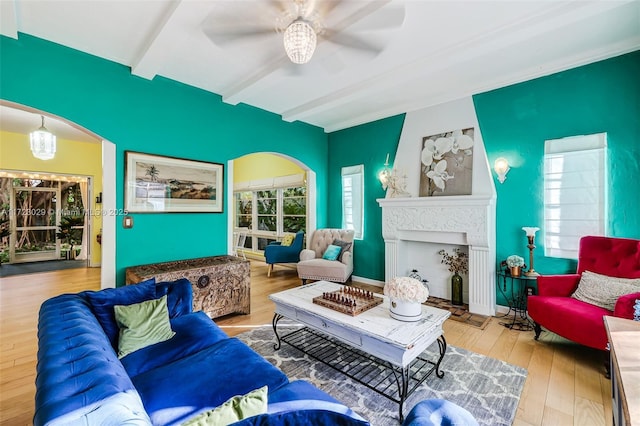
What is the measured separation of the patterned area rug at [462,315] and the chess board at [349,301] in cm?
160

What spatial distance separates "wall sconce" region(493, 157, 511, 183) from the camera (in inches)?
140

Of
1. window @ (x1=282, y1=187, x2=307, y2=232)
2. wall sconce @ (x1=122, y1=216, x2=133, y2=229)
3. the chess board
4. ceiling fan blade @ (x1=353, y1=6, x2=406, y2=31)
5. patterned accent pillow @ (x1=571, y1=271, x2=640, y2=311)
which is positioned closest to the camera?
ceiling fan blade @ (x1=353, y1=6, x2=406, y2=31)

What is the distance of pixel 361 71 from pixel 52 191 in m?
8.45

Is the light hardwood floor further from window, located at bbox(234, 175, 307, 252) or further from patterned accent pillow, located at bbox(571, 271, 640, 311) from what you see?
window, located at bbox(234, 175, 307, 252)

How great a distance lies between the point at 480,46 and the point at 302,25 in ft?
6.08

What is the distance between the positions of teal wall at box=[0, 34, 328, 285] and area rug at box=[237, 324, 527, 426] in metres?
1.85

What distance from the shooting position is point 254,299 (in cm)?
427

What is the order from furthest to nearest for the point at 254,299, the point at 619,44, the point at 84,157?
the point at 84,157, the point at 254,299, the point at 619,44

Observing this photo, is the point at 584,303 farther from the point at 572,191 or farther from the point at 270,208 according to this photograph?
the point at 270,208

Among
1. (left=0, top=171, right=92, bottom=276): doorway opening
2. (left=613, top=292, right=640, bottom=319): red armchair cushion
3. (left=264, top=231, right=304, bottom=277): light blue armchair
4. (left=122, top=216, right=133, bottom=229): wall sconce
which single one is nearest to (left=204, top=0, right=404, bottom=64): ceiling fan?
(left=122, top=216, right=133, bottom=229): wall sconce

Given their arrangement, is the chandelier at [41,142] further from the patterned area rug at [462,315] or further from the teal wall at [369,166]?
the patterned area rug at [462,315]

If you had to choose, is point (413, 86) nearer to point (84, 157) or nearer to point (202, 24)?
point (202, 24)

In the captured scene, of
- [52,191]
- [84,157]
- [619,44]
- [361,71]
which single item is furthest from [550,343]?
[52,191]

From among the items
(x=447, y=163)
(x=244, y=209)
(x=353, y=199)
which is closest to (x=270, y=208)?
(x=244, y=209)
